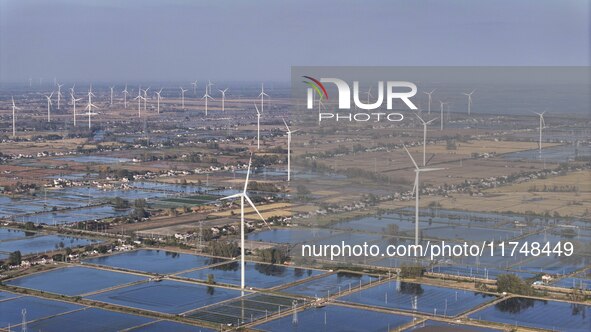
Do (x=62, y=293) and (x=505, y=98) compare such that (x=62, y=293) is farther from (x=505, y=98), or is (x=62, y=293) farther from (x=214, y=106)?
(x=214, y=106)

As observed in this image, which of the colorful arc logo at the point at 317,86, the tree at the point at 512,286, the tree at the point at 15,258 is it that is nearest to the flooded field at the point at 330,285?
the tree at the point at 512,286

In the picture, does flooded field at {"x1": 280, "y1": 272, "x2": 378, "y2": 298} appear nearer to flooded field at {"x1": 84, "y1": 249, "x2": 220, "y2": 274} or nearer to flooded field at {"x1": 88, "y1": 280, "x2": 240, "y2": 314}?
flooded field at {"x1": 88, "y1": 280, "x2": 240, "y2": 314}

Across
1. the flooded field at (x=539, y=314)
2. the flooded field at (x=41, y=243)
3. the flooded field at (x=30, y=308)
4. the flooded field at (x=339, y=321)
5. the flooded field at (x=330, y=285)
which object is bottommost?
the flooded field at (x=30, y=308)

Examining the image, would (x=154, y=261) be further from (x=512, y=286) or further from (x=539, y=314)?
(x=539, y=314)

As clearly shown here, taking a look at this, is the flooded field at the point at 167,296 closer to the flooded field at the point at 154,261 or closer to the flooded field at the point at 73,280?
the flooded field at the point at 73,280

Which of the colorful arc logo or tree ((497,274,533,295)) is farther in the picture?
the colorful arc logo

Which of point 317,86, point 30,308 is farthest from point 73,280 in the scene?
point 317,86

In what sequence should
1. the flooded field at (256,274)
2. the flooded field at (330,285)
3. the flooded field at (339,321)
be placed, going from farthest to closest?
the flooded field at (256,274) → the flooded field at (330,285) → the flooded field at (339,321)

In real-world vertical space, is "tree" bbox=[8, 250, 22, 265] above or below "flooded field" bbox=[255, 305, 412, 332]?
above

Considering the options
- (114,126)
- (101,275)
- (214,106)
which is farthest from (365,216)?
(214,106)

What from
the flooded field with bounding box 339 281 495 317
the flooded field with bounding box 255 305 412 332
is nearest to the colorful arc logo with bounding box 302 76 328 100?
the flooded field with bounding box 339 281 495 317

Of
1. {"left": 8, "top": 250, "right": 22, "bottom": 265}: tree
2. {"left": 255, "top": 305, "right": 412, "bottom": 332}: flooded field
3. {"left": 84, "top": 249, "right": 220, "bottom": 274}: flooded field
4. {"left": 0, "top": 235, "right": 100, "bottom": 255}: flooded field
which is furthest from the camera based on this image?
{"left": 0, "top": 235, "right": 100, "bottom": 255}: flooded field
